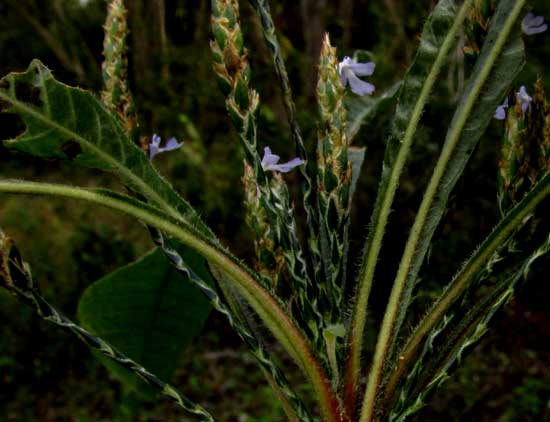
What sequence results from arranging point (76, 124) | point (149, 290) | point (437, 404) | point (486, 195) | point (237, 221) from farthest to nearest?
point (237, 221) → point (486, 195) → point (437, 404) → point (149, 290) → point (76, 124)

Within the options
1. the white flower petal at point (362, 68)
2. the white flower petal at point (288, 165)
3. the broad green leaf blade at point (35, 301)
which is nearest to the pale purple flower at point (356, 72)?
the white flower petal at point (362, 68)

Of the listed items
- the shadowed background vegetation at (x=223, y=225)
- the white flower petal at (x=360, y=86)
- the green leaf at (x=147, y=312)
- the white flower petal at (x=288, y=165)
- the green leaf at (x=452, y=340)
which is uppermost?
the white flower petal at (x=360, y=86)

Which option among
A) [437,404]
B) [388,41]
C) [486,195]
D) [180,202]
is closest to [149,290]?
[180,202]

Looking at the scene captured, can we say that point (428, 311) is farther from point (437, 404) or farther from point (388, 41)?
point (388, 41)

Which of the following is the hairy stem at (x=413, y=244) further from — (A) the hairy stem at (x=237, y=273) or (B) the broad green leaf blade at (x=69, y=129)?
(B) the broad green leaf blade at (x=69, y=129)

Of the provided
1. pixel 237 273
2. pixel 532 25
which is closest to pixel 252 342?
pixel 237 273
